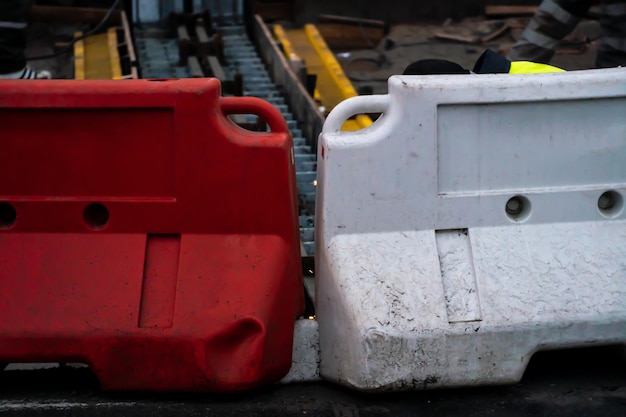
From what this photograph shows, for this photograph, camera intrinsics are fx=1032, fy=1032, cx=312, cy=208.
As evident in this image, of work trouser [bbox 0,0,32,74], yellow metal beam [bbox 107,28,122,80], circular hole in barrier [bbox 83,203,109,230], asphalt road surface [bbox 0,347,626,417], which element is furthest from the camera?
yellow metal beam [bbox 107,28,122,80]

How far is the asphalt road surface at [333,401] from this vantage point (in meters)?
3.91

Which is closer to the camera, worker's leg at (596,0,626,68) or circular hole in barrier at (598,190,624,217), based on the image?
circular hole in barrier at (598,190,624,217)

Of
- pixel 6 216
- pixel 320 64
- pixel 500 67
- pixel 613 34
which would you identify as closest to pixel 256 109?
pixel 6 216

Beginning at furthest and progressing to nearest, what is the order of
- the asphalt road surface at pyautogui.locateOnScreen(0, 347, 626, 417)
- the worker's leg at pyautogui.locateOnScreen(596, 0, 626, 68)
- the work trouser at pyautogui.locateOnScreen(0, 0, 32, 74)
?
the worker's leg at pyautogui.locateOnScreen(596, 0, 626, 68) → the work trouser at pyautogui.locateOnScreen(0, 0, 32, 74) → the asphalt road surface at pyautogui.locateOnScreen(0, 347, 626, 417)

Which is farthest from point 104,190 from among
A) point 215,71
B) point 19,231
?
point 215,71

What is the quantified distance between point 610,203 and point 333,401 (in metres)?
1.45

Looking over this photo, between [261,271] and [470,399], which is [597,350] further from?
[261,271]

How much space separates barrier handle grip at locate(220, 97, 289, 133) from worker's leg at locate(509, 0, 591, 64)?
17.8ft

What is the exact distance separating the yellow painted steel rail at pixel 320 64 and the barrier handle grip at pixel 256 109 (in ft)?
14.0

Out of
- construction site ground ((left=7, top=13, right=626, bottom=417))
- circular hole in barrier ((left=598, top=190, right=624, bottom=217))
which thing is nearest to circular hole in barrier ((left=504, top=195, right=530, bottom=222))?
circular hole in barrier ((left=598, top=190, right=624, bottom=217))

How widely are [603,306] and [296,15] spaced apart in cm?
829

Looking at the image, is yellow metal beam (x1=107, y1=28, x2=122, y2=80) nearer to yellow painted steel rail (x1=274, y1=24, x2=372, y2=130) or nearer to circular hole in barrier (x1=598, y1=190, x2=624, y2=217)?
yellow painted steel rail (x1=274, y1=24, x2=372, y2=130)

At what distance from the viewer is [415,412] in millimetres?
3918

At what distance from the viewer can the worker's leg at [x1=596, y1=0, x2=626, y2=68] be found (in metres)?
8.00
